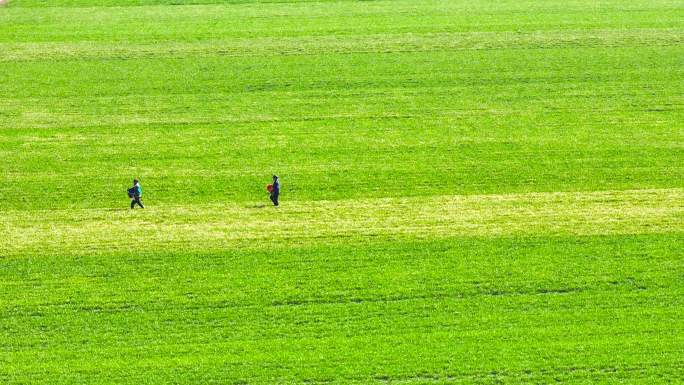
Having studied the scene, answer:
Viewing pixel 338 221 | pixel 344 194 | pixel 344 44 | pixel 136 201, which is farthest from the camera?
pixel 344 44

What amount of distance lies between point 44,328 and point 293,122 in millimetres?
18792

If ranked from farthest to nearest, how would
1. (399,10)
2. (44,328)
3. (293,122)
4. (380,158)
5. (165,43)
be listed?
(399,10), (165,43), (293,122), (380,158), (44,328)

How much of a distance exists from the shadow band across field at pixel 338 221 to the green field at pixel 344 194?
12 cm

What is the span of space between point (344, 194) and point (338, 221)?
2.81 metres

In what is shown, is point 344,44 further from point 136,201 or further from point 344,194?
point 136,201

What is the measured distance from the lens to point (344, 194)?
117ft

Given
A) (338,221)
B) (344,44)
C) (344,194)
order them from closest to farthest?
1. (338,221)
2. (344,194)
3. (344,44)

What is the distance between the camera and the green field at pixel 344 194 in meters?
25.7

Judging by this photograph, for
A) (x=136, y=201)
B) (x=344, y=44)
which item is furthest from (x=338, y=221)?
(x=344, y=44)

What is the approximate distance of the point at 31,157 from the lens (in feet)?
128

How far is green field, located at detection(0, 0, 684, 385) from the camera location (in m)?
25.7

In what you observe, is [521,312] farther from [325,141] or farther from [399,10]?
[399,10]

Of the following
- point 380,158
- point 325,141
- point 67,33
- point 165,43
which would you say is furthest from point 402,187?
point 67,33

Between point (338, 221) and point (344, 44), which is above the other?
point (344, 44)
